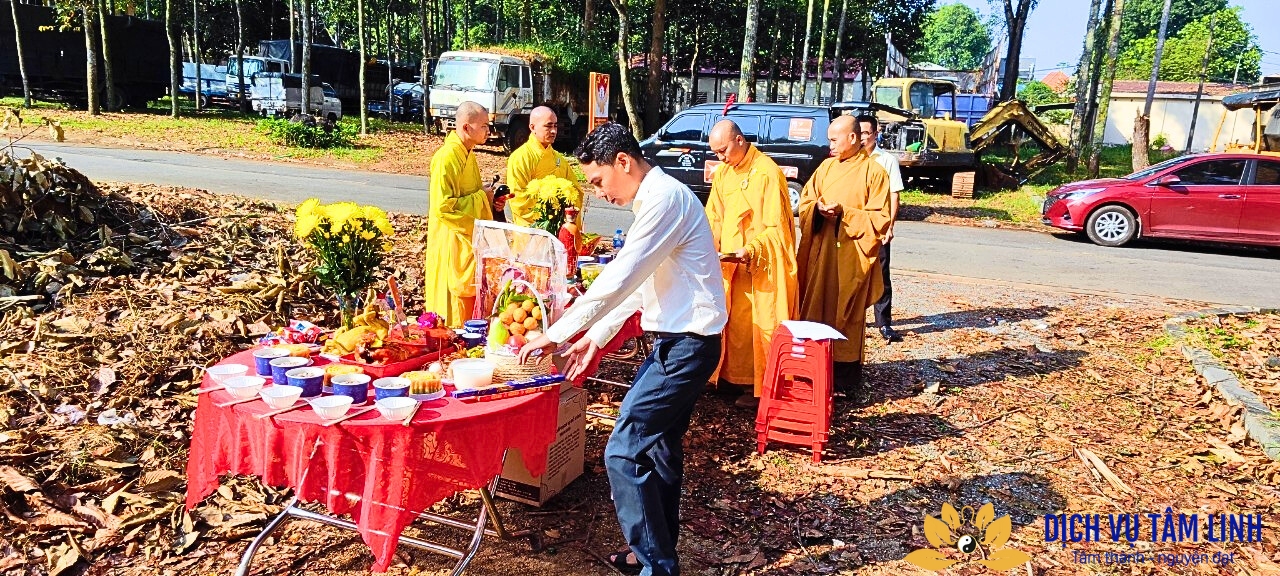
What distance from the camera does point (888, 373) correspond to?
19.2 feet

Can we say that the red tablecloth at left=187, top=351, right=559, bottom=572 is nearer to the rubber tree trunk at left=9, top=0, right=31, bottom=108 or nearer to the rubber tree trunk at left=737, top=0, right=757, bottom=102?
the rubber tree trunk at left=737, top=0, right=757, bottom=102

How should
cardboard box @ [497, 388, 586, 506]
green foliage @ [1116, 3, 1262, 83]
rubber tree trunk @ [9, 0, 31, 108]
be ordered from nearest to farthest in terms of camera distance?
1. cardboard box @ [497, 388, 586, 506]
2. rubber tree trunk @ [9, 0, 31, 108]
3. green foliage @ [1116, 3, 1262, 83]

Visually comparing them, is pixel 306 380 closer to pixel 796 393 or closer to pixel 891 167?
pixel 796 393

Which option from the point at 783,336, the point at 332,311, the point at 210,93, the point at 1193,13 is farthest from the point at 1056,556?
the point at 1193,13

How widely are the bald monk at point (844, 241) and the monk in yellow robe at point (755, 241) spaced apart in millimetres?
689

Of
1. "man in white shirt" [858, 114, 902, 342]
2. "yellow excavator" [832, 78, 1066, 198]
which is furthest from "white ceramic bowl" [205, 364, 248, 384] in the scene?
"yellow excavator" [832, 78, 1066, 198]

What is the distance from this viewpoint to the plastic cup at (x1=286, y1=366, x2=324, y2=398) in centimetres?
274

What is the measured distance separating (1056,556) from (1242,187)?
10.2 m

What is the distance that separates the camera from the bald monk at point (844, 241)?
530 centimetres

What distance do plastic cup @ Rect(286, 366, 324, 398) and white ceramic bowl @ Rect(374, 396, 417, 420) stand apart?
1.07 feet

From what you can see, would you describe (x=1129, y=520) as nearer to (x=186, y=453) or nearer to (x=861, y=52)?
(x=186, y=453)

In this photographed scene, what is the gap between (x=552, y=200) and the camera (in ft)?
15.8

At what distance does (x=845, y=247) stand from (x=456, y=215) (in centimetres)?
256

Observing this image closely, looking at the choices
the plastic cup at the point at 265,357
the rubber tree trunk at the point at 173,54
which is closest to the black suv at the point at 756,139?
the plastic cup at the point at 265,357
